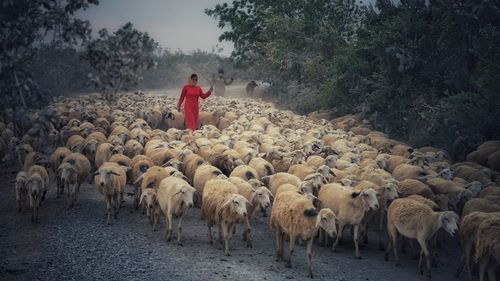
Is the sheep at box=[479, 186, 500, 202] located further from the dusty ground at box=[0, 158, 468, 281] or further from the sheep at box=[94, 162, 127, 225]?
the sheep at box=[94, 162, 127, 225]

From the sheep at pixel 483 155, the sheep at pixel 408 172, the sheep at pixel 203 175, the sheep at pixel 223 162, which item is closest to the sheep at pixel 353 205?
the sheep at pixel 203 175

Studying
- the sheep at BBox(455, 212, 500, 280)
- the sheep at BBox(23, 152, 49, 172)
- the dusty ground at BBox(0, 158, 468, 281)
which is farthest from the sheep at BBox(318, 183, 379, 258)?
the sheep at BBox(23, 152, 49, 172)

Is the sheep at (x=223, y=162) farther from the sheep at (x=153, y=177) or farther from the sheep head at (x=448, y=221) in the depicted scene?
the sheep head at (x=448, y=221)

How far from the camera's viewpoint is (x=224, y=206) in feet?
31.9

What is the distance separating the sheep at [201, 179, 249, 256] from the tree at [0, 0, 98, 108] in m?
7.46

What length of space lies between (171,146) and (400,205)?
7.70 metres

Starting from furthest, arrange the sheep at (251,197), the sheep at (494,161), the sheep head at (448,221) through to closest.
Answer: the sheep at (494,161)
the sheep at (251,197)
the sheep head at (448,221)

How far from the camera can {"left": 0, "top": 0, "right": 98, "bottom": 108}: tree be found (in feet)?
44.5

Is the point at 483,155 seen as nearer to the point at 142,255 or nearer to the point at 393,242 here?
the point at 393,242

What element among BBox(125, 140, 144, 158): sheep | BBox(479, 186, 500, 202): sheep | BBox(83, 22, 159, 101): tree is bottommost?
BBox(479, 186, 500, 202): sheep

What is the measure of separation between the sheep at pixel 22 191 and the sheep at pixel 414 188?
9336mm

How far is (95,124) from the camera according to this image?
62.9 ft

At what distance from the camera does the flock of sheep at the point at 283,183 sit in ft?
31.3

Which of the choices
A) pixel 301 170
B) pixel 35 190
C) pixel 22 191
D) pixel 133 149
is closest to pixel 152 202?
pixel 35 190
